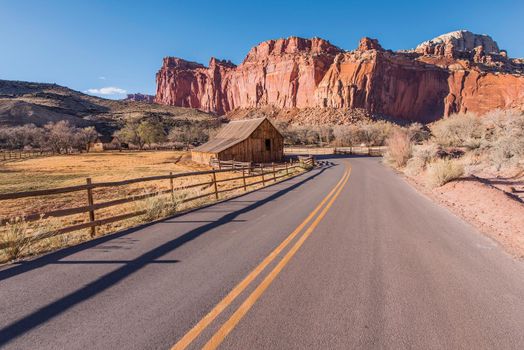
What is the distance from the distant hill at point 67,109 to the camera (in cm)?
7581

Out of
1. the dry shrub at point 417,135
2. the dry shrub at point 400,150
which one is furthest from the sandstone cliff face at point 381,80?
the dry shrub at point 400,150

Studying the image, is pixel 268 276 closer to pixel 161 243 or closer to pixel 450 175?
pixel 161 243

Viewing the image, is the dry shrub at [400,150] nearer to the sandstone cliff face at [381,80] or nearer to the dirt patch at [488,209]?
the dirt patch at [488,209]

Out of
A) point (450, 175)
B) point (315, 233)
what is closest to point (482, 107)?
point (450, 175)

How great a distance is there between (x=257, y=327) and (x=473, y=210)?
883 centimetres

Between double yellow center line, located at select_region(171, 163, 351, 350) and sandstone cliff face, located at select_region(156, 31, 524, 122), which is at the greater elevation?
sandstone cliff face, located at select_region(156, 31, 524, 122)

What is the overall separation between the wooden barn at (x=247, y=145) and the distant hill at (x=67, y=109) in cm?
6025

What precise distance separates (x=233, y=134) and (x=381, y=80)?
100897mm

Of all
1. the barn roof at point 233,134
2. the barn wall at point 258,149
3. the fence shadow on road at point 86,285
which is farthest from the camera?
the barn roof at point 233,134

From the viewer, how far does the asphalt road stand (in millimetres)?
2723

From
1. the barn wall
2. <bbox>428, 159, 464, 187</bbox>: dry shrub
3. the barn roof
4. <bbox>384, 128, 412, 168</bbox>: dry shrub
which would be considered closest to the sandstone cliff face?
the barn wall

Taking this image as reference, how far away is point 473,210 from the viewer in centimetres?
842

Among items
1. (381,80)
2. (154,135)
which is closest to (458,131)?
(154,135)

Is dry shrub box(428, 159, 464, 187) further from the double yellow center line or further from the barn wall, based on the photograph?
the barn wall
